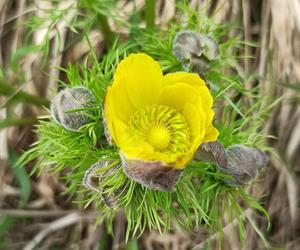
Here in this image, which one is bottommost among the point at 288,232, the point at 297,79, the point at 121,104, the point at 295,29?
the point at 288,232

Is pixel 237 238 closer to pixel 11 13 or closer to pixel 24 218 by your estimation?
pixel 24 218

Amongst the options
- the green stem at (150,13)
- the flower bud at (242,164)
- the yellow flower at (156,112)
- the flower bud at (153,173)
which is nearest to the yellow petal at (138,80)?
the yellow flower at (156,112)

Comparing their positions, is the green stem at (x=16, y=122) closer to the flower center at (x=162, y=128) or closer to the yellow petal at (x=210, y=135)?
the flower center at (x=162, y=128)

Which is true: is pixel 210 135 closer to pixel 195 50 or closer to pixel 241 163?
pixel 241 163

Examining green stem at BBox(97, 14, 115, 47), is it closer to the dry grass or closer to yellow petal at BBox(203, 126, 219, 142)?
the dry grass

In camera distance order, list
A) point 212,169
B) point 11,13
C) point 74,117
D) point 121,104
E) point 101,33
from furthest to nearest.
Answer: point 11,13
point 101,33
point 212,169
point 74,117
point 121,104

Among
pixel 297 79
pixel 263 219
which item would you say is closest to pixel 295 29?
pixel 297 79
